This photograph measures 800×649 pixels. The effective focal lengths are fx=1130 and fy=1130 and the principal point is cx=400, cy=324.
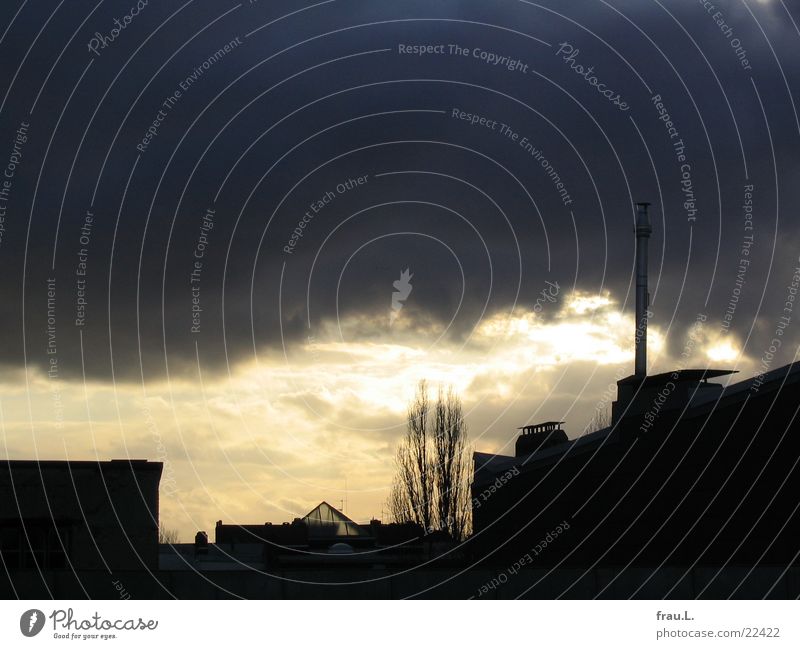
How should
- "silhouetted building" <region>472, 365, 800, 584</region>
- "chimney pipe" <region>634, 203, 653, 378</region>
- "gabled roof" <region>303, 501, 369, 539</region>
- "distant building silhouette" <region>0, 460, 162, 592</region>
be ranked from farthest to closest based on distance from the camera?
1. "gabled roof" <region>303, 501, 369, 539</region>
2. "chimney pipe" <region>634, 203, 653, 378</region>
3. "distant building silhouette" <region>0, 460, 162, 592</region>
4. "silhouetted building" <region>472, 365, 800, 584</region>

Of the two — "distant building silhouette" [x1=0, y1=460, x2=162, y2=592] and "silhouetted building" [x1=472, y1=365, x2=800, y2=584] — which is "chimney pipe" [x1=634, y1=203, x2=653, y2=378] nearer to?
"silhouetted building" [x1=472, y1=365, x2=800, y2=584]

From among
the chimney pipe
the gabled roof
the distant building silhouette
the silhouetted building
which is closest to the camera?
the silhouetted building

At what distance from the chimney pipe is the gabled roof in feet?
82.2

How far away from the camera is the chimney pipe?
4031 centimetres

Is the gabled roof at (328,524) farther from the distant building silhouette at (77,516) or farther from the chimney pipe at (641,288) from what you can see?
the distant building silhouette at (77,516)

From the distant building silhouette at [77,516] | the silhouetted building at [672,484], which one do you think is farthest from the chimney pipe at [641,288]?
the distant building silhouette at [77,516]

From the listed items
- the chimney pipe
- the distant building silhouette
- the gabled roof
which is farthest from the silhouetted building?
the gabled roof

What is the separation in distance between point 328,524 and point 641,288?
101 ft

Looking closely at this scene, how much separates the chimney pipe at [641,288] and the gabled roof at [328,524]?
2504cm

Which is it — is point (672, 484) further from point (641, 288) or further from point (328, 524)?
point (328, 524)

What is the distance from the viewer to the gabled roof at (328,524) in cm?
6316

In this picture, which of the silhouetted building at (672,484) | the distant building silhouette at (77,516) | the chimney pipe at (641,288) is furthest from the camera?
the chimney pipe at (641,288)

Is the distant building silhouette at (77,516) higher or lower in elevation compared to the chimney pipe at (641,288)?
lower

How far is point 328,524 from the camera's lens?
219ft
